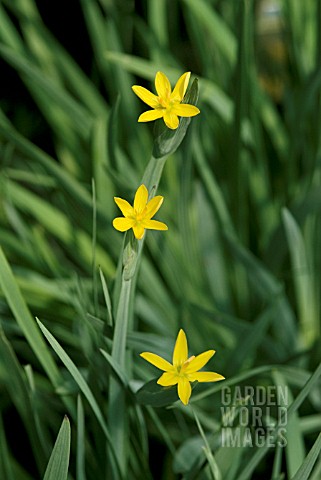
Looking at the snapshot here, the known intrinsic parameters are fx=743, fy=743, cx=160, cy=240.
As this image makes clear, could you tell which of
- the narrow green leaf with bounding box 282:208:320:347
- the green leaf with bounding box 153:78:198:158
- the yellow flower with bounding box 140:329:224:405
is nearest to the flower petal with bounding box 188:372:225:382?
the yellow flower with bounding box 140:329:224:405

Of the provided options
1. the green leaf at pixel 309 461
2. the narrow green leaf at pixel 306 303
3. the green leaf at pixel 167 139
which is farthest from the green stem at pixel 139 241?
the narrow green leaf at pixel 306 303

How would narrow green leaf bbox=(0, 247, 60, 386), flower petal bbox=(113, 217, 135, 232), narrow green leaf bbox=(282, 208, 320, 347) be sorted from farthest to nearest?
narrow green leaf bbox=(282, 208, 320, 347) < narrow green leaf bbox=(0, 247, 60, 386) < flower petal bbox=(113, 217, 135, 232)

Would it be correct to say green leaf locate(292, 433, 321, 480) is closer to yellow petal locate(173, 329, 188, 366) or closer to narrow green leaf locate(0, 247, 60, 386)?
yellow petal locate(173, 329, 188, 366)

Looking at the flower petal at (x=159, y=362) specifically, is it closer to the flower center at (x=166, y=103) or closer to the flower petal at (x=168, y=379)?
the flower petal at (x=168, y=379)

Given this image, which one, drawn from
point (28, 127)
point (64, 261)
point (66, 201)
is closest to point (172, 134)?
point (66, 201)

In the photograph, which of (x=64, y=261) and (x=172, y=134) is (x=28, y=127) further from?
(x=172, y=134)

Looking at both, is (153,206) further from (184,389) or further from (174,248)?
(174,248)
